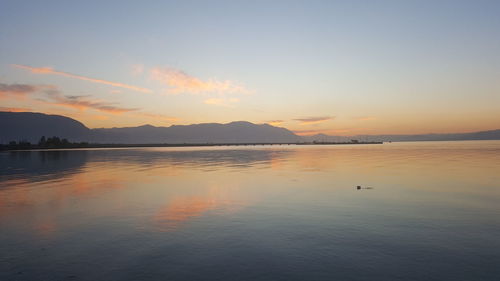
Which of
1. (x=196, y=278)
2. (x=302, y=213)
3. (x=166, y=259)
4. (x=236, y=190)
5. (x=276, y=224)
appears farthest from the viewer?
(x=236, y=190)

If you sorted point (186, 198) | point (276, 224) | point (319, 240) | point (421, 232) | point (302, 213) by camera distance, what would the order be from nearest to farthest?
point (319, 240) < point (421, 232) < point (276, 224) < point (302, 213) < point (186, 198)

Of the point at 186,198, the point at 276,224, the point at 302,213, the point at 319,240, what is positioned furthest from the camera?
the point at 186,198

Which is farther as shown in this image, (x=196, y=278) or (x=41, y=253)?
(x=41, y=253)

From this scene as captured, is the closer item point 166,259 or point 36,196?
point 166,259

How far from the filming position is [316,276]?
10.4 meters

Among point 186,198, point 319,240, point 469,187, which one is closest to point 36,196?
point 186,198

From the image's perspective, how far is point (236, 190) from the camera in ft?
95.5

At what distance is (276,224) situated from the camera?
17.2 m

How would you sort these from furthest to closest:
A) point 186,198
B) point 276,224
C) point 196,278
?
1. point 186,198
2. point 276,224
3. point 196,278

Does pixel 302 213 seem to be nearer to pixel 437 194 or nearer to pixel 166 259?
pixel 166 259

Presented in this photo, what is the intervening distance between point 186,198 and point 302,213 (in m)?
10.3

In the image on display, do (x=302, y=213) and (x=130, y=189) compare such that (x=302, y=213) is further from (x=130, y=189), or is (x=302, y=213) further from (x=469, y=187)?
(x=469, y=187)

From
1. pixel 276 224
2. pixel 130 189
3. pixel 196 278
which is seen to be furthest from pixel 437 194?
pixel 130 189

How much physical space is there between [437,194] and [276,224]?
56.2 ft
